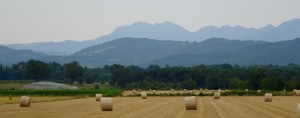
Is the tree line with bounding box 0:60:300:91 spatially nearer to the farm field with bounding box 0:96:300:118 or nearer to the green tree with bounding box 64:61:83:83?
the green tree with bounding box 64:61:83:83

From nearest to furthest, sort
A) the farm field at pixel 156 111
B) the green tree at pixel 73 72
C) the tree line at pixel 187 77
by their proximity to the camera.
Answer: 1. the farm field at pixel 156 111
2. the tree line at pixel 187 77
3. the green tree at pixel 73 72

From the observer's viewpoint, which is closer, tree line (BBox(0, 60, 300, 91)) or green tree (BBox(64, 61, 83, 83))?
tree line (BBox(0, 60, 300, 91))

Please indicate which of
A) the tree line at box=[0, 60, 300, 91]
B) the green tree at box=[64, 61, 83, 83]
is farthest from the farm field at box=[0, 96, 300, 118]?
the green tree at box=[64, 61, 83, 83]

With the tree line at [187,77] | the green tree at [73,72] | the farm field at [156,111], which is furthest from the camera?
the green tree at [73,72]

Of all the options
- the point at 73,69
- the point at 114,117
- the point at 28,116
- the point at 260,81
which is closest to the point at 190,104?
the point at 114,117

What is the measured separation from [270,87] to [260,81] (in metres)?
10.7

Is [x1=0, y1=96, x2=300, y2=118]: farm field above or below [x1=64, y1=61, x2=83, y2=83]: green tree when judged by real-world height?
below

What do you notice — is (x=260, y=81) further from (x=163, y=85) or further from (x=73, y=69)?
(x=73, y=69)

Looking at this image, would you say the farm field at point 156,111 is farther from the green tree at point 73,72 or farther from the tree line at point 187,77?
the green tree at point 73,72

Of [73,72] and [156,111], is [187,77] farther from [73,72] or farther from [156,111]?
[156,111]

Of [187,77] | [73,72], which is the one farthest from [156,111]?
[73,72]

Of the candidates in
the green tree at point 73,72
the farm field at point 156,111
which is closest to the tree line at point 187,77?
the green tree at point 73,72

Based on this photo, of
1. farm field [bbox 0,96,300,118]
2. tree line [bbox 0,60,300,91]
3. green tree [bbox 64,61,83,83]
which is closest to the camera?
farm field [bbox 0,96,300,118]

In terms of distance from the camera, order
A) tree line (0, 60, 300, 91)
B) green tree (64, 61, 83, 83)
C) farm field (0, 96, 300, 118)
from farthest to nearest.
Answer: green tree (64, 61, 83, 83) → tree line (0, 60, 300, 91) → farm field (0, 96, 300, 118)
